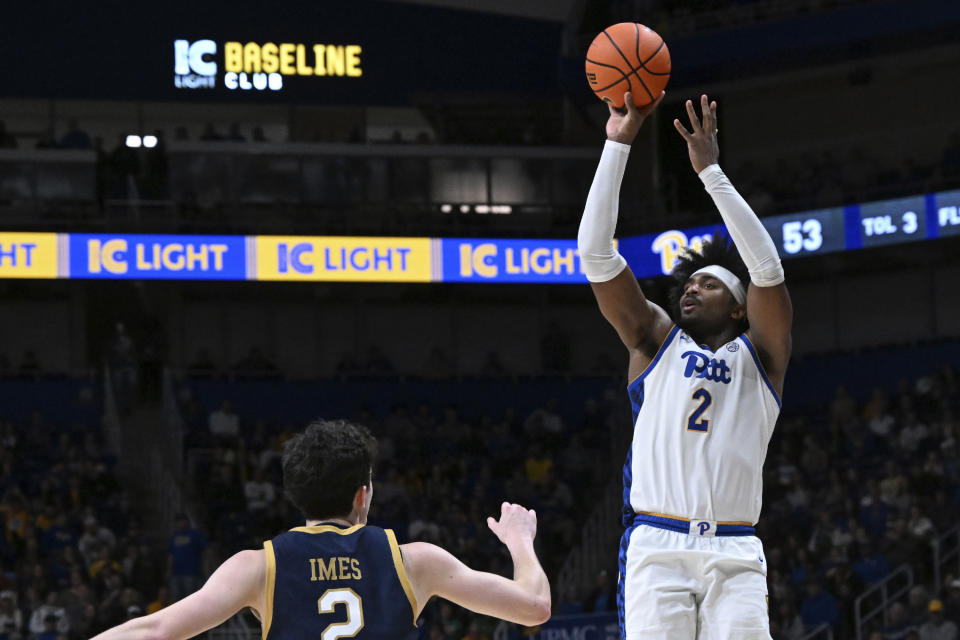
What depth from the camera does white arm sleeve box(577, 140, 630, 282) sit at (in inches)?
219

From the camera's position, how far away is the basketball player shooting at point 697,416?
542cm

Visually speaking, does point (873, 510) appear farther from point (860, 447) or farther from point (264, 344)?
point (264, 344)

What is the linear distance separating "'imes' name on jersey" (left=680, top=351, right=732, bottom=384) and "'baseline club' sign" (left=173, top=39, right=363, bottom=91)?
23.0 metres

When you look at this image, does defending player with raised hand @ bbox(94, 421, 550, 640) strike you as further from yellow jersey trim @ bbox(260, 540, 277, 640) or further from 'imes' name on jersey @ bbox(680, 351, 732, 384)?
'imes' name on jersey @ bbox(680, 351, 732, 384)

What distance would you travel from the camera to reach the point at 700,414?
18.4 feet

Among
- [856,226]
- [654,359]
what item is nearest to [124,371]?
[856,226]

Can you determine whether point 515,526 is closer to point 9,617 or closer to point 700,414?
point 700,414

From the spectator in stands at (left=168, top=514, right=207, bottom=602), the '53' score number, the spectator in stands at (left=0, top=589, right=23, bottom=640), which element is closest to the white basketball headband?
the spectator in stands at (left=0, top=589, right=23, bottom=640)

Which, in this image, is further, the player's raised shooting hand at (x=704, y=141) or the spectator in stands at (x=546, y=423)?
the spectator in stands at (x=546, y=423)

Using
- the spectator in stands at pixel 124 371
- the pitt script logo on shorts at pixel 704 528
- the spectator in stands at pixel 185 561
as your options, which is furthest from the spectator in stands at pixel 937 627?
the spectator in stands at pixel 124 371

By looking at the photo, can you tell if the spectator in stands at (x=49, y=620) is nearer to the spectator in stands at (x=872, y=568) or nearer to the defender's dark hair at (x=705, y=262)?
the spectator in stands at (x=872, y=568)

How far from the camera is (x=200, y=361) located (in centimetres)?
2622

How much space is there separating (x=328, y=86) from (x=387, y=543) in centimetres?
2522

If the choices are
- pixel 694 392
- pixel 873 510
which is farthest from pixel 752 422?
pixel 873 510
